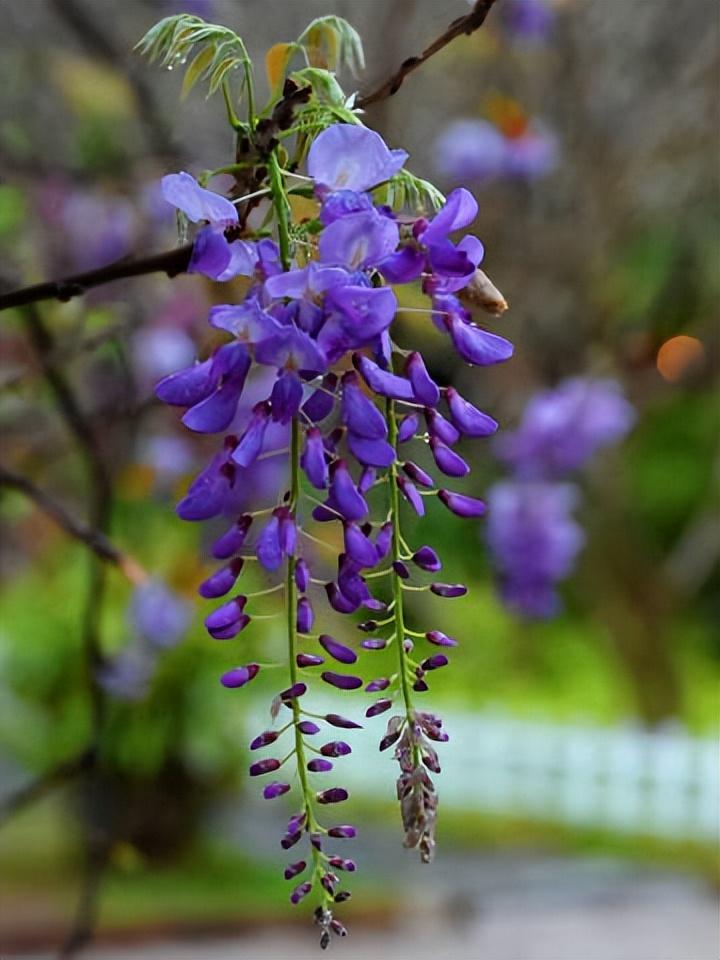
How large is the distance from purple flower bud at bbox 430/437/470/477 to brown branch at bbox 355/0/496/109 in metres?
0.09

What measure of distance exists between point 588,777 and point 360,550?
177 cm

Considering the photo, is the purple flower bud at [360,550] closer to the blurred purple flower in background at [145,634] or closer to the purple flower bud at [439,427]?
the purple flower bud at [439,427]

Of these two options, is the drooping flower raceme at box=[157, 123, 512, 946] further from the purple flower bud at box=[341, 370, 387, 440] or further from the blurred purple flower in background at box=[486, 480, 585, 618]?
the blurred purple flower in background at box=[486, 480, 585, 618]

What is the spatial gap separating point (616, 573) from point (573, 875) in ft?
1.82

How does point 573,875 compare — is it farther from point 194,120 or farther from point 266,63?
point 266,63

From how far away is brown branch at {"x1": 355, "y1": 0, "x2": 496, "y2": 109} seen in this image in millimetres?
278

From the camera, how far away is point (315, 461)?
228 millimetres

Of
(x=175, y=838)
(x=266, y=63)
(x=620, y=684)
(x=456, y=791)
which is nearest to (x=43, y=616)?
(x=175, y=838)

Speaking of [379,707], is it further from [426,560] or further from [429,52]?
[429,52]

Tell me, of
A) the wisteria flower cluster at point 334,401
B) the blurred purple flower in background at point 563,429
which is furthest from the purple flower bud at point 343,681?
the blurred purple flower in background at point 563,429

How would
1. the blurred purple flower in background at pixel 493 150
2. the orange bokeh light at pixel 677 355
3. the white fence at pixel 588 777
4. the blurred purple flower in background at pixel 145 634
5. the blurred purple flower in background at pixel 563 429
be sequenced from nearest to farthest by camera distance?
the blurred purple flower in background at pixel 145 634
the blurred purple flower in background at pixel 563 429
the blurred purple flower in background at pixel 493 150
the orange bokeh light at pixel 677 355
the white fence at pixel 588 777

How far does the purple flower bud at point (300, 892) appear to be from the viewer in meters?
0.22

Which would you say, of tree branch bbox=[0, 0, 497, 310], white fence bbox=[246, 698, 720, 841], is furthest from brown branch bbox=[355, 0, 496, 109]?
white fence bbox=[246, 698, 720, 841]

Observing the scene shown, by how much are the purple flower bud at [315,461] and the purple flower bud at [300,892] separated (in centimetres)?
8
